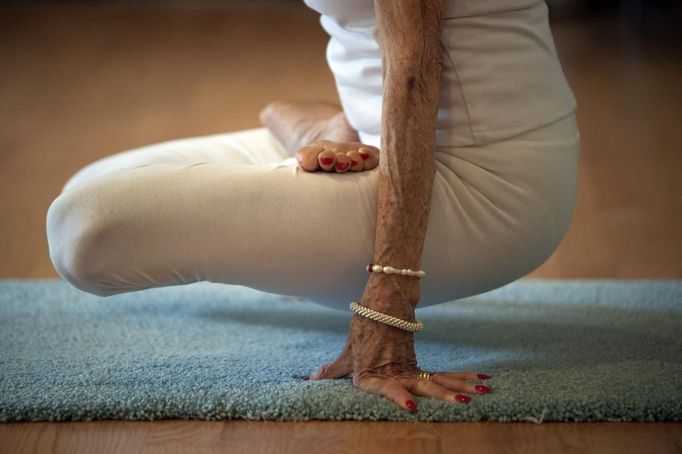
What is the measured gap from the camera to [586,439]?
1030mm

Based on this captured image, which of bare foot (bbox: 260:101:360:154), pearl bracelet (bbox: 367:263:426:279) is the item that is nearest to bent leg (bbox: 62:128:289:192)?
bare foot (bbox: 260:101:360:154)

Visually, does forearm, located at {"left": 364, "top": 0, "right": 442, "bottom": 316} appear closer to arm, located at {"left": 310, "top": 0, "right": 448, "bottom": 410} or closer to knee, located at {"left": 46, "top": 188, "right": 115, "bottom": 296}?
arm, located at {"left": 310, "top": 0, "right": 448, "bottom": 410}

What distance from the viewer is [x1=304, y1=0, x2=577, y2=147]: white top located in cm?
121

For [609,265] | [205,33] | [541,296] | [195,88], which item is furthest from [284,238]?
[205,33]

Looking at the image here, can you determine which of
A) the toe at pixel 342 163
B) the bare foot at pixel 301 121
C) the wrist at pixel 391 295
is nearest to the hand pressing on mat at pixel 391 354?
the wrist at pixel 391 295

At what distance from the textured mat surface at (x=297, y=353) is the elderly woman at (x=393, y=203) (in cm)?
8

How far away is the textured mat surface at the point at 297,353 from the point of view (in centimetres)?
109

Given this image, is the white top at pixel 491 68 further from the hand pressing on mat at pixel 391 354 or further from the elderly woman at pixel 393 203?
the hand pressing on mat at pixel 391 354

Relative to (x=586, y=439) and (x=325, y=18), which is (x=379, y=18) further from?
(x=586, y=439)

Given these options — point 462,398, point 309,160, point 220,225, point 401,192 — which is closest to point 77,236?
point 220,225

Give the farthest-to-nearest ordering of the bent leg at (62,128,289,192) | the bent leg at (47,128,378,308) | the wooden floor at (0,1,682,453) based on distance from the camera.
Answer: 1. the bent leg at (62,128,289,192)
2. the bent leg at (47,128,378,308)
3. the wooden floor at (0,1,682,453)

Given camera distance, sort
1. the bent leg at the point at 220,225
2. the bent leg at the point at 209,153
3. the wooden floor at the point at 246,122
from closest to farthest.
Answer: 1. the wooden floor at the point at 246,122
2. the bent leg at the point at 220,225
3. the bent leg at the point at 209,153

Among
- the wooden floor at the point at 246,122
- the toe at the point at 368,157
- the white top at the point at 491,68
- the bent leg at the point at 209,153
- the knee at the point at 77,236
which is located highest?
the white top at the point at 491,68

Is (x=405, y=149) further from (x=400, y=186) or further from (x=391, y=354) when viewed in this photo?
(x=391, y=354)
